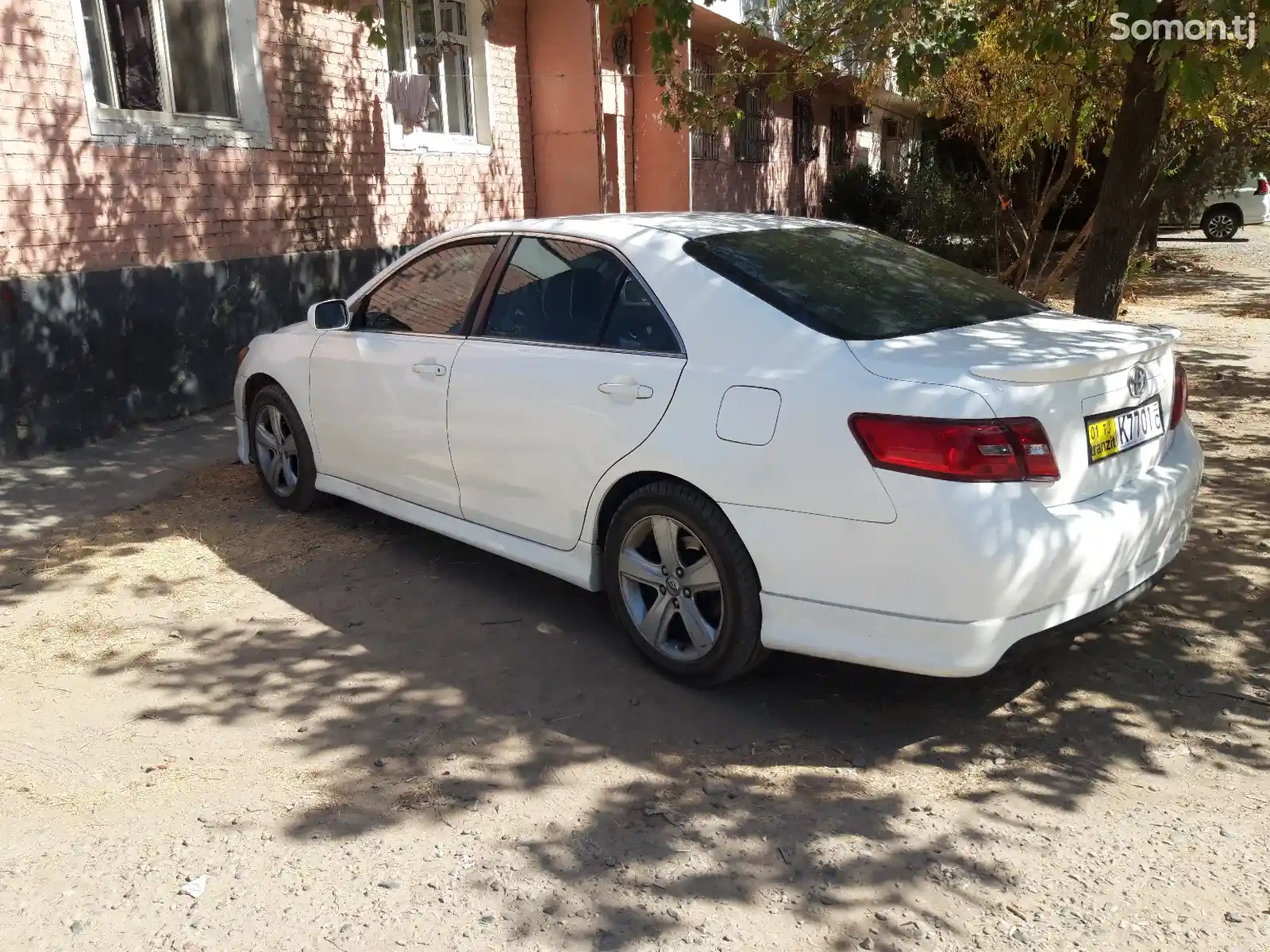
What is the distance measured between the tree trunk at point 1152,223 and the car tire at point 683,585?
12.3 metres

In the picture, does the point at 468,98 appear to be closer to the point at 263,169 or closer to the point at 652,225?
the point at 263,169

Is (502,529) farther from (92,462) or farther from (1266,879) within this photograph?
(92,462)

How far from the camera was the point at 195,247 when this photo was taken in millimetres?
8430

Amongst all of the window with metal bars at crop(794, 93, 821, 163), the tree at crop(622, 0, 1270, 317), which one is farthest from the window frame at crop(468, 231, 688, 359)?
the window with metal bars at crop(794, 93, 821, 163)

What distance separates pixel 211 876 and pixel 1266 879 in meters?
2.79

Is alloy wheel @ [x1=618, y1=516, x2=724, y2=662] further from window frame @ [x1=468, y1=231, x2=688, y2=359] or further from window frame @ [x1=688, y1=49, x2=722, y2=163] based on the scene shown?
window frame @ [x1=688, y1=49, x2=722, y2=163]

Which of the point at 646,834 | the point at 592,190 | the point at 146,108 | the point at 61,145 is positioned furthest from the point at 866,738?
the point at 592,190

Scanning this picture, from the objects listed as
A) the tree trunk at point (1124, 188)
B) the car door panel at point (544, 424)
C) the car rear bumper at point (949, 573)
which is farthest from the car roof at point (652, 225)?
the tree trunk at point (1124, 188)

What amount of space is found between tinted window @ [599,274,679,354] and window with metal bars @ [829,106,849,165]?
66.7 feet

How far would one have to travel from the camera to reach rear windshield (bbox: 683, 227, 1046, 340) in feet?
12.4

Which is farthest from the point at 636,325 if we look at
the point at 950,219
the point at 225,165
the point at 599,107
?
the point at 950,219

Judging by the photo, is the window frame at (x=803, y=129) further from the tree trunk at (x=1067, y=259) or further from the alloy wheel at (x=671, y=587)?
the alloy wheel at (x=671, y=587)

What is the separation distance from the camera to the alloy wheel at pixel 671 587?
3.86 meters

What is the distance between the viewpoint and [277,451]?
610cm
